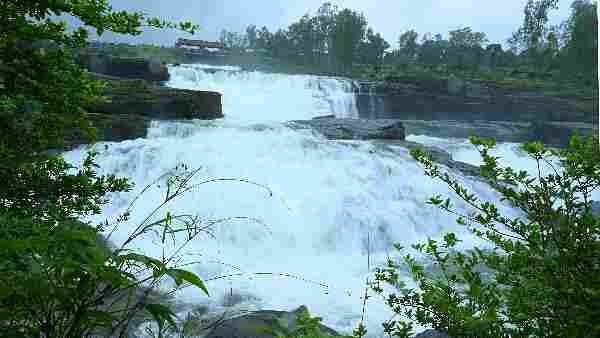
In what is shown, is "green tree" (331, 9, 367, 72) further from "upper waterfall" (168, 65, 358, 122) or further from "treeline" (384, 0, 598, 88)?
"upper waterfall" (168, 65, 358, 122)

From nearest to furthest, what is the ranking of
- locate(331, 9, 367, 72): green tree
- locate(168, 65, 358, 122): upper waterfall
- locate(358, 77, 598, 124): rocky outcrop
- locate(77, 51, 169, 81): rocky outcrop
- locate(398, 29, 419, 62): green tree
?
locate(77, 51, 169, 81): rocky outcrop → locate(168, 65, 358, 122): upper waterfall → locate(358, 77, 598, 124): rocky outcrop → locate(331, 9, 367, 72): green tree → locate(398, 29, 419, 62): green tree

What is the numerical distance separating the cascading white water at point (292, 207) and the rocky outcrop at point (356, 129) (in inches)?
73.6

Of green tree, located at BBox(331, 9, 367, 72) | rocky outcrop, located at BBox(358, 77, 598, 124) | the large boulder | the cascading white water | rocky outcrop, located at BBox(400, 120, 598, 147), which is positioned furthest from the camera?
green tree, located at BBox(331, 9, 367, 72)

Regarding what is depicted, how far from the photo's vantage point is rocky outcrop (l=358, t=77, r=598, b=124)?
31.0 m

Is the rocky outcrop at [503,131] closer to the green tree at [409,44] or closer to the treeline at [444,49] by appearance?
the treeline at [444,49]

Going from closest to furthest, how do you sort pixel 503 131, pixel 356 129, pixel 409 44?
1. pixel 356 129
2. pixel 503 131
3. pixel 409 44

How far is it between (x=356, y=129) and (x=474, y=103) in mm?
19384

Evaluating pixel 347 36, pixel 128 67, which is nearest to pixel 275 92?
pixel 128 67

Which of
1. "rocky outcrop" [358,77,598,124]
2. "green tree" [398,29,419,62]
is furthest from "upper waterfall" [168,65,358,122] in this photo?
"green tree" [398,29,419,62]

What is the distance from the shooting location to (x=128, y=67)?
82.9ft

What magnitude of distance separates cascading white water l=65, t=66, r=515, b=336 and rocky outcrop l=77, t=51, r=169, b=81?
1260 cm

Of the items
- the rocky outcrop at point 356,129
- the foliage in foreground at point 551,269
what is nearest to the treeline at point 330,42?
the rocky outcrop at point 356,129

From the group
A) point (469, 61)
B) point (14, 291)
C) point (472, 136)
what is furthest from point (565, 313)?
point (469, 61)

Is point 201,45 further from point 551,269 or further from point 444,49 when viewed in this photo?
point 551,269
